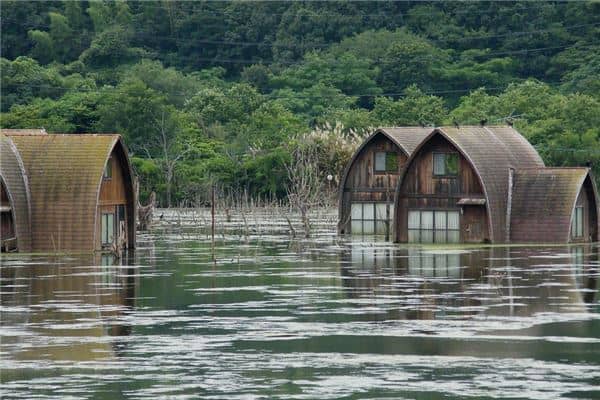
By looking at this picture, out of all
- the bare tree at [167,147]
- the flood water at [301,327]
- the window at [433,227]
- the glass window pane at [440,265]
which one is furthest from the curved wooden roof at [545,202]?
the bare tree at [167,147]

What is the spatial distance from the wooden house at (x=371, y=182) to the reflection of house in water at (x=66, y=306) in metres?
23.1

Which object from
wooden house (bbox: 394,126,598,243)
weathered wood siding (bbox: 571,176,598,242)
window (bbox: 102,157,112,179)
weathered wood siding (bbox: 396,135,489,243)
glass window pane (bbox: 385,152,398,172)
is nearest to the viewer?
window (bbox: 102,157,112,179)

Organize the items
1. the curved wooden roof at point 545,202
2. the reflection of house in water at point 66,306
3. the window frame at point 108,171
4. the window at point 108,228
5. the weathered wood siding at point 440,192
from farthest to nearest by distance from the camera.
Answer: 1. the weathered wood siding at point 440,192
2. the curved wooden roof at point 545,202
3. the window frame at point 108,171
4. the window at point 108,228
5. the reflection of house in water at point 66,306

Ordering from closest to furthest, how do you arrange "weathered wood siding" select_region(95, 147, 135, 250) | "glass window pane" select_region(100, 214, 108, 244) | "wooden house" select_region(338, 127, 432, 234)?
"weathered wood siding" select_region(95, 147, 135, 250), "glass window pane" select_region(100, 214, 108, 244), "wooden house" select_region(338, 127, 432, 234)

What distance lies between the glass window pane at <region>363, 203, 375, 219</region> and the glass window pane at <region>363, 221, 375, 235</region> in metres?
0.30

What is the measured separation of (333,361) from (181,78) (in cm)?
11084

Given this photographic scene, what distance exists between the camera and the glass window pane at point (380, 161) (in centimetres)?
7475

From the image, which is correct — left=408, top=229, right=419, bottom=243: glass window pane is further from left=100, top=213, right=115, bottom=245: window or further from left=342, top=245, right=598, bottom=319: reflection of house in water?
left=100, top=213, right=115, bottom=245: window

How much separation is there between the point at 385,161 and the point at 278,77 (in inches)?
2692

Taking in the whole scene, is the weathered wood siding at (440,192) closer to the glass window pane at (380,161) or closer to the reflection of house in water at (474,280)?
the reflection of house in water at (474,280)

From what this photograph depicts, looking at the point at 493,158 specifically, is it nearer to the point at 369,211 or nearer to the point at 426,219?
the point at 426,219

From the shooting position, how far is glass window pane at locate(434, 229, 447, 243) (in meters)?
65.8

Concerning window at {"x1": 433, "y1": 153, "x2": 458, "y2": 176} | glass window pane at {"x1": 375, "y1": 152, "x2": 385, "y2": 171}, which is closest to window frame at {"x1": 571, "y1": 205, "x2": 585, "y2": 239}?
window at {"x1": 433, "y1": 153, "x2": 458, "y2": 176}

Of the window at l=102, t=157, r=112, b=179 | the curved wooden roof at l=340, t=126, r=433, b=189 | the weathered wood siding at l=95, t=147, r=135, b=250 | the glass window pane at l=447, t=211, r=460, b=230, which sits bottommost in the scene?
the glass window pane at l=447, t=211, r=460, b=230
